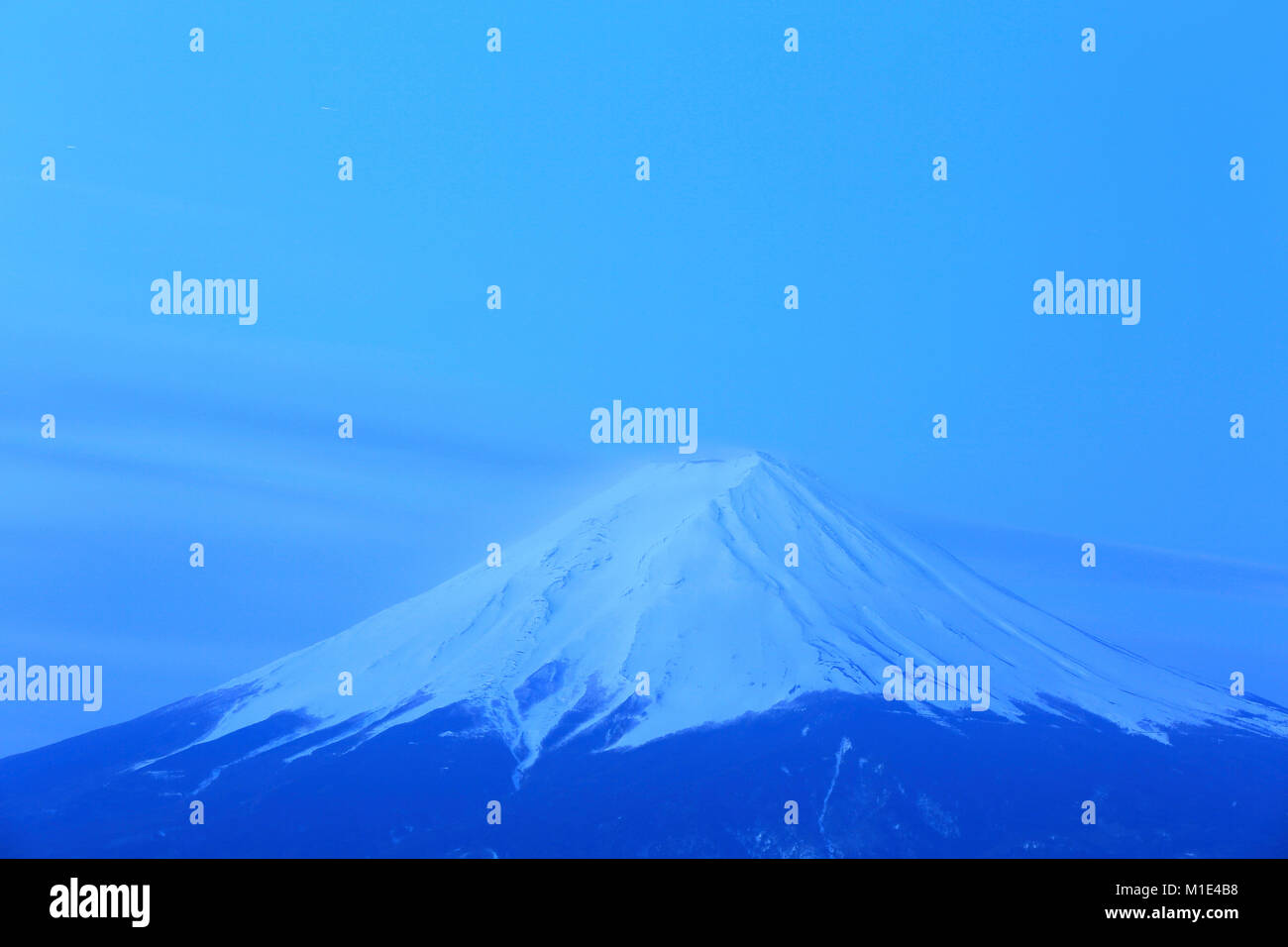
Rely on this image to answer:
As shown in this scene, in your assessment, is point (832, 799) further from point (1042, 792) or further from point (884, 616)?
point (884, 616)

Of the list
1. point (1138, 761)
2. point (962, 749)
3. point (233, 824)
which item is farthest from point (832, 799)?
point (233, 824)
